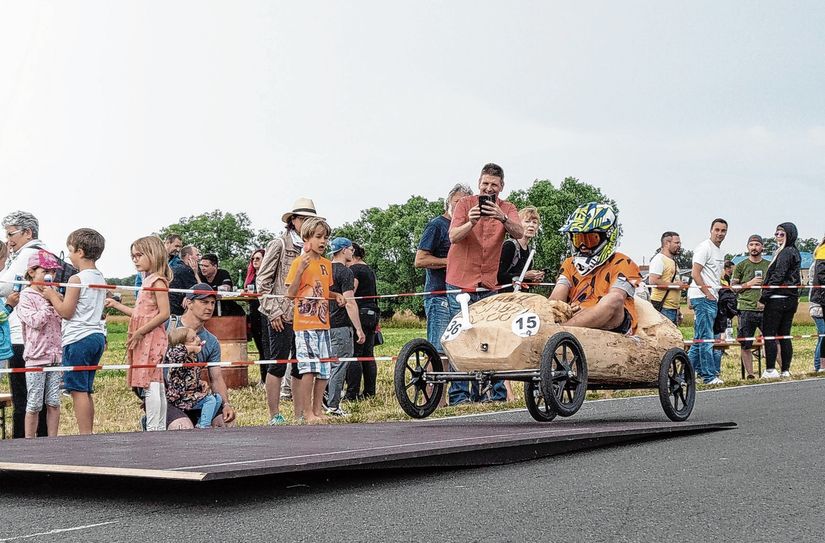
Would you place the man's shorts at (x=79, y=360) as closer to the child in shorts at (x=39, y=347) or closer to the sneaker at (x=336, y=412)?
the child in shorts at (x=39, y=347)

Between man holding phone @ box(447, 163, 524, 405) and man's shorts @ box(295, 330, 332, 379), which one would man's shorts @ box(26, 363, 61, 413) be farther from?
man holding phone @ box(447, 163, 524, 405)

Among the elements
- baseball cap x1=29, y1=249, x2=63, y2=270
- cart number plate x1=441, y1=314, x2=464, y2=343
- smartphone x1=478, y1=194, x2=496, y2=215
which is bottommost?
cart number plate x1=441, y1=314, x2=464, y2=343

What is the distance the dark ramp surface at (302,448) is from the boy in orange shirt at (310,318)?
219 centimetres

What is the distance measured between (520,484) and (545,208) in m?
97.0

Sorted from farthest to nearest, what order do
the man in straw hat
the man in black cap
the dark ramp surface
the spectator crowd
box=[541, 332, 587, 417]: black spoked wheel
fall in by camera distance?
1. the man in straw hat
2. the man in black cap
3. the spectator crowd
4. box=[541, 332, 587, 417]: black spoked wheel
5. the dark ramp surface

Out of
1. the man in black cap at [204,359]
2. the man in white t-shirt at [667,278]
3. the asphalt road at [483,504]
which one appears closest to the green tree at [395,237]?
the man in white t-shirt at [667,278]

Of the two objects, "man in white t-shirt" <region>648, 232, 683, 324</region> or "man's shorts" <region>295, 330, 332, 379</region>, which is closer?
"man's shorts" <region>295, 330, 332, 379</region>

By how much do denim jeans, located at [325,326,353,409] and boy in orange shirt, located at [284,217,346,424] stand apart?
114 centimetres

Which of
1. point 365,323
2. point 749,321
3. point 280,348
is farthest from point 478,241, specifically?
point 749,321

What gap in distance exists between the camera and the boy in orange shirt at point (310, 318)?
10641mm

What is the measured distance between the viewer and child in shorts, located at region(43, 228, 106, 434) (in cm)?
903

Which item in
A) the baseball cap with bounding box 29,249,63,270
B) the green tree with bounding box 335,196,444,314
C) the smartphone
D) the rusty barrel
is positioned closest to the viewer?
the baseball cap with bounding box 29,249,63,270

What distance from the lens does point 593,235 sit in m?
9.19

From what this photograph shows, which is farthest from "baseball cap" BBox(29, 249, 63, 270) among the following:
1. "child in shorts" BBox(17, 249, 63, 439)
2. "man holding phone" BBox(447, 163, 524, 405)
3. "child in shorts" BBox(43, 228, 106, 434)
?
"man holding phone" BBox(447, 163, 524, 405)
